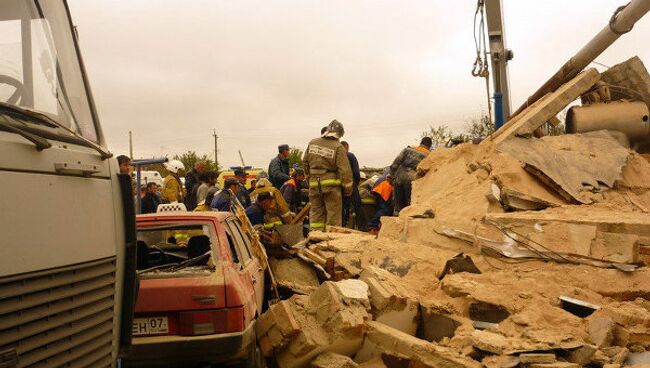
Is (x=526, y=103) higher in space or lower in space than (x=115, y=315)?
higher

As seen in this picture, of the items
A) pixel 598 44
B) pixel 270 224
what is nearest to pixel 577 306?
pixel 270 224

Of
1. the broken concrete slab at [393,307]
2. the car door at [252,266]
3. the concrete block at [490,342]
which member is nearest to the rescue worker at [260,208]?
the car door at [252,266]

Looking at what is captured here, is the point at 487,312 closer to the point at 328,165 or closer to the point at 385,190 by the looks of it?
the point at 328,165

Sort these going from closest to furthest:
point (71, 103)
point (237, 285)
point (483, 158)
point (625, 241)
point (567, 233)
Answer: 1. point (71, 103)
2. point (237, 285)
3. point (625, 241)
4. point (567, 233)
5. point (483, 158)

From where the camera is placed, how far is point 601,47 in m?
9.99

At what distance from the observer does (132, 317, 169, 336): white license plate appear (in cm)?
448

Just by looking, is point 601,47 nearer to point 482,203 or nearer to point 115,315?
point 482,203

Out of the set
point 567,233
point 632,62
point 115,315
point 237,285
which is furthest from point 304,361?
point 632,62

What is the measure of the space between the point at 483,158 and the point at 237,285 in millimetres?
5169

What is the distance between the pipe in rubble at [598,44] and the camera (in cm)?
920

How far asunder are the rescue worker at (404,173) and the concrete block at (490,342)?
19.9 feet

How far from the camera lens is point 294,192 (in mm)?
11922

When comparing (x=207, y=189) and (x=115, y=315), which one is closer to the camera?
(x=115, y=315)

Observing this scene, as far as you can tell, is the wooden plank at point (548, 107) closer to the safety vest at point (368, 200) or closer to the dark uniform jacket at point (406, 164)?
the dark uniform jacket at point (406, 164)
